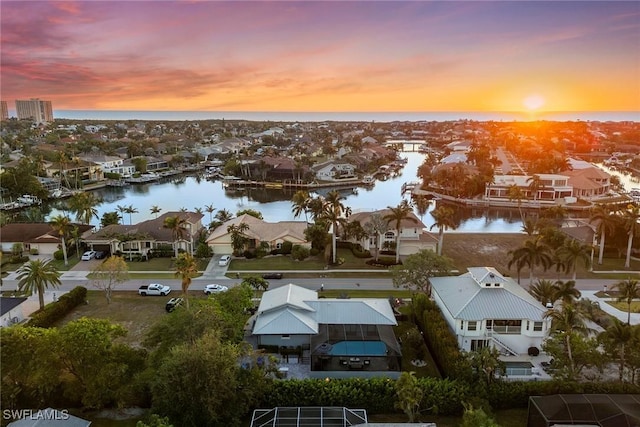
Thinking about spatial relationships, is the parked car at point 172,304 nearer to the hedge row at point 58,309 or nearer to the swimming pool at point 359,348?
the hedge row at point 58,309

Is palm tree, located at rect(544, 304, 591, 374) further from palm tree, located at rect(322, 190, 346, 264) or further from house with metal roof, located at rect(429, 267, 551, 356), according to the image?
palm tree, located at rect(322, 190, 346, 264)

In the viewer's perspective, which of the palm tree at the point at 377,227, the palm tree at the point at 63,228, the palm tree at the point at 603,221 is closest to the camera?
the palm tree at the point at 603,221

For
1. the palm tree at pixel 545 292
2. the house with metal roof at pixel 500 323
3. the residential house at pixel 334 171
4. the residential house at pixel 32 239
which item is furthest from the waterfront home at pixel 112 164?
the palm tree at pixel 545 292

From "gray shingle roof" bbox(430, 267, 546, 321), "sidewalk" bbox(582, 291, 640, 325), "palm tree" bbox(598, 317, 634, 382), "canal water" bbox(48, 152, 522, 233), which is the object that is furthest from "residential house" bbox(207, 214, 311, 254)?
"palm tree" bbox(598, 317, 634, 382)

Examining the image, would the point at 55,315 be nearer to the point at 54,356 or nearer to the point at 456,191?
the point at 54,356

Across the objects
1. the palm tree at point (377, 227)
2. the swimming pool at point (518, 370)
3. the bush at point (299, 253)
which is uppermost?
the palm tree at point (377, 227)

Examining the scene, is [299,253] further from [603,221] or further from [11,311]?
[603,221]

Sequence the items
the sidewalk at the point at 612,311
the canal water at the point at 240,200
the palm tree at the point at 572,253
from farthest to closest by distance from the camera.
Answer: the canal water at the point at 240,200
the palm tree at the point at 572,253
the sidewalk at the point at 612,311
